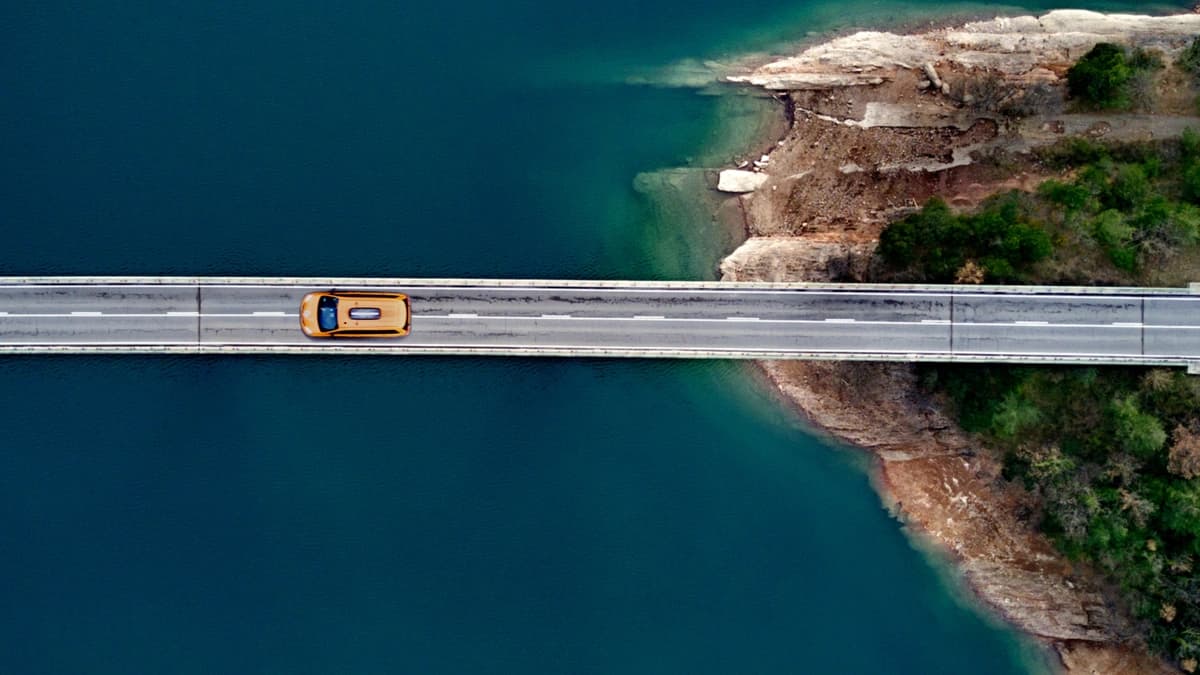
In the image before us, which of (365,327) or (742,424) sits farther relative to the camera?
(742,424)

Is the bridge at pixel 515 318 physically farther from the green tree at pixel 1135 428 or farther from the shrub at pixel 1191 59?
the shrub at pixel 1191 59

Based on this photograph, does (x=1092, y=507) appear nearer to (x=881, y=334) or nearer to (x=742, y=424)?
(x=881, y=334)

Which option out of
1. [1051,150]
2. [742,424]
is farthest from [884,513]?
[1051,150]

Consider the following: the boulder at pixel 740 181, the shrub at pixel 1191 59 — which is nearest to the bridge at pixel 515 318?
the boulder at pixel 740 181

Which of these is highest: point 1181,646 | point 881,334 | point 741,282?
point 741,282

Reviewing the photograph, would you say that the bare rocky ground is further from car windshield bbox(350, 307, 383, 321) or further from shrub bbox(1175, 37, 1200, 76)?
car windshield bbox(350, 307, 383, 321)

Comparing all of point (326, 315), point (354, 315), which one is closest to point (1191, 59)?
point (354, 315)

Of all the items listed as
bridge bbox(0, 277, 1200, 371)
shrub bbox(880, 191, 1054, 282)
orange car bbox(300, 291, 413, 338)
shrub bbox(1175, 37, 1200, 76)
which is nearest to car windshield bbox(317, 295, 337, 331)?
orange car bbox(300, 291, 413, 338)
